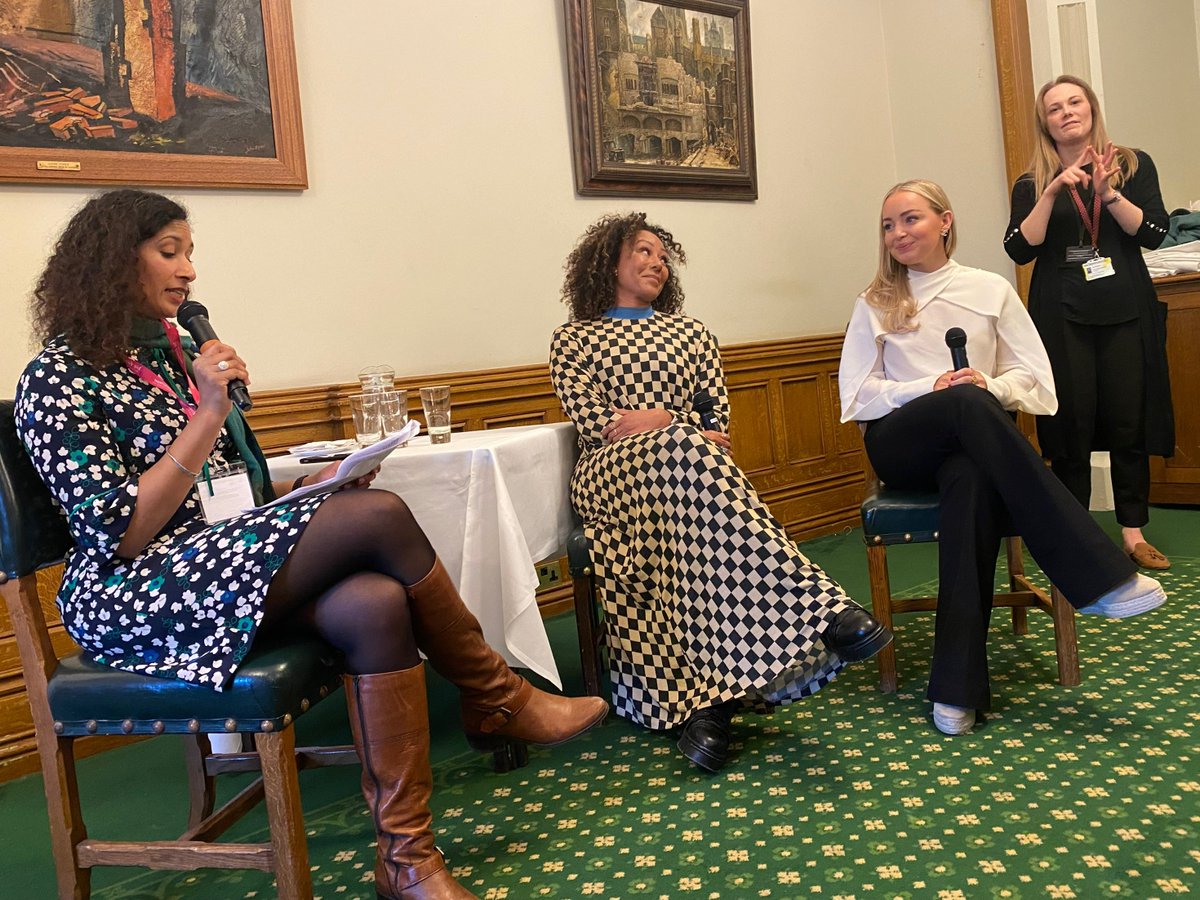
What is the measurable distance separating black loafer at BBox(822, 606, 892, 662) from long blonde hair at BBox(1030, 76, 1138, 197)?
1.88 meters

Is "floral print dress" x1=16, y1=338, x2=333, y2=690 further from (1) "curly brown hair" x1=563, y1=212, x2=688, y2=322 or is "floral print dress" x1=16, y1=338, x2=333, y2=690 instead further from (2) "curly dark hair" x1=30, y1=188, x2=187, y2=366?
(1) "curly brown hair" x1=563, y1=212, x2=688, y2=322

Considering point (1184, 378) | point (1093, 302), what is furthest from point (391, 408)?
point (1184, 378)

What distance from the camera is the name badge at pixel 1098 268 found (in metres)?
3.25

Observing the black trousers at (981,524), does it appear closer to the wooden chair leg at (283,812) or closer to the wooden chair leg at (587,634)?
the wooden chair leg at (587,634)


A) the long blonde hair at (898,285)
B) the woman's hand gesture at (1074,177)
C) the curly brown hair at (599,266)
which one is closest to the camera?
the long blonde hair at (898,285)

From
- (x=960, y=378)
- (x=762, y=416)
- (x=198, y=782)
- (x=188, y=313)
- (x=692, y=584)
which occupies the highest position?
(x=188, y=313)

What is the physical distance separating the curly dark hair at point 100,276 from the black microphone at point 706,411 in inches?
56.6

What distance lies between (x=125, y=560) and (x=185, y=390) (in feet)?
1.19

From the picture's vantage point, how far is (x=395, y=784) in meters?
1.54

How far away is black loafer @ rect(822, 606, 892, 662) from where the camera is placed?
78.3 inches

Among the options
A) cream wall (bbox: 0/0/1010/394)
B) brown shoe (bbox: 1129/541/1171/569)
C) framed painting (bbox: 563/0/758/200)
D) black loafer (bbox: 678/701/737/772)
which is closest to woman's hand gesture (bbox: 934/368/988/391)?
black loafer (bbox: 678/701/737/772)

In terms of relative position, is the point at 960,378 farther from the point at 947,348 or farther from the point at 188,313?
the point at 188,313

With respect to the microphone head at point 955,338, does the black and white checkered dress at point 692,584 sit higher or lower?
lower

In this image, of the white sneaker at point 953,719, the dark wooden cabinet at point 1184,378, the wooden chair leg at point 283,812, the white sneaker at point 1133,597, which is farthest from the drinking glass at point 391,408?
the dark wooden cabinet at point 1184,378
